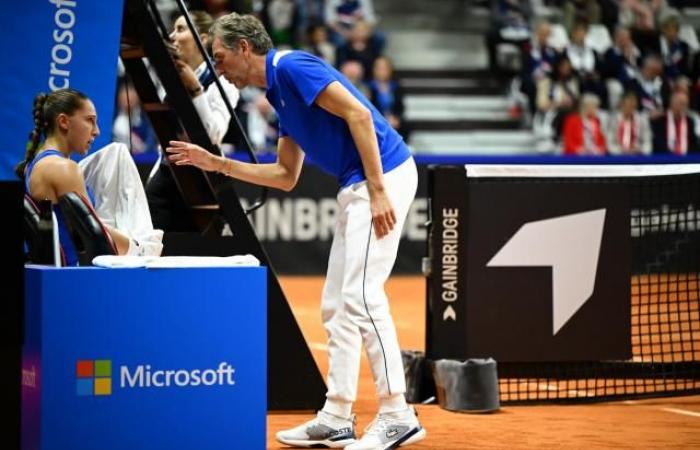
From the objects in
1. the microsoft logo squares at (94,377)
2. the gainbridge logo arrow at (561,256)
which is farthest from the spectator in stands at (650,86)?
the microsoft logo squares at (94,377)

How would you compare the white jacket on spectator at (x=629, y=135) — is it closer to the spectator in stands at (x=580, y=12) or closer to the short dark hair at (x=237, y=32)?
the spectator in stands at (x=580, y=12)

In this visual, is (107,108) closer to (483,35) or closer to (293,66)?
(293,66)

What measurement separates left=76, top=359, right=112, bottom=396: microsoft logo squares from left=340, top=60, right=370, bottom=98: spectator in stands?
13182 mm

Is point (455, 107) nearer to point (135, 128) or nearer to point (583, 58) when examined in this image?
point (583, 58)

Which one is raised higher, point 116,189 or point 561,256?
point 116,189

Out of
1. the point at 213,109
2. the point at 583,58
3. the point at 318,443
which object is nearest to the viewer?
the point at 318,443

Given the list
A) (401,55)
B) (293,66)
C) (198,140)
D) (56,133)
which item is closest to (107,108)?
(198,140)

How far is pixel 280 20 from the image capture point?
1939 cm

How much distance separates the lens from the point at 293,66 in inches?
235

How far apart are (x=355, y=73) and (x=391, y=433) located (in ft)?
41.3

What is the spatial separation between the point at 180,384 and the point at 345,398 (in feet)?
3.86

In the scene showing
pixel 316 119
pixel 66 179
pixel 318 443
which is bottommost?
pixel 318 443

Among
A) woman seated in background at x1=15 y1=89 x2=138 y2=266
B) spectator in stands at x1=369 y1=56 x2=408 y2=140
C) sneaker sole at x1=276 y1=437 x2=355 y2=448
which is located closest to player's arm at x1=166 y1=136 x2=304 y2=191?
woman seated in background at x1=15 y1=89 x2=138 y2=266

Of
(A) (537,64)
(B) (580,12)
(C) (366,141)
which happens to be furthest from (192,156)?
(B) (580,12)
